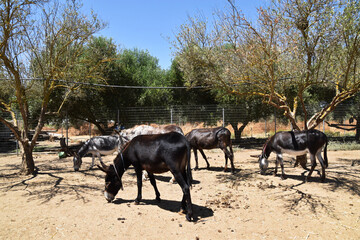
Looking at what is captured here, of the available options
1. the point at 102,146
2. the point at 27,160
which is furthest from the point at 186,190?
the point at 27,160

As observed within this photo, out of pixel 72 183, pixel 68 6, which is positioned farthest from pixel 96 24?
pixel 72 183

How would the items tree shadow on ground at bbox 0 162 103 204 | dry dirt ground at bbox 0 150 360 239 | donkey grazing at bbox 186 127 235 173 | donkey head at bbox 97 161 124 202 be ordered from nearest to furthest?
dry dirt ground at bbox 0 150 360 239 < donkey head at bbox 97 161 124 202 < tree shadow on ground at bbox 0 162 103 204 < donkey grazing at bbox 186 127 235 173

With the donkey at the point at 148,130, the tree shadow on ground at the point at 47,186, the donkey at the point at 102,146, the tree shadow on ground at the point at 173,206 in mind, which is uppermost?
the donkey at the point at 148,130

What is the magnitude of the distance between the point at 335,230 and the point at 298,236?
781 mm

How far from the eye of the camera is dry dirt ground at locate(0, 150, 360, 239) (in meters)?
4.54

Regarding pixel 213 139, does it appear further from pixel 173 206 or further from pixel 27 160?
pixel 27 160

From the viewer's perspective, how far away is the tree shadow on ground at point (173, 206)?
17.5ft

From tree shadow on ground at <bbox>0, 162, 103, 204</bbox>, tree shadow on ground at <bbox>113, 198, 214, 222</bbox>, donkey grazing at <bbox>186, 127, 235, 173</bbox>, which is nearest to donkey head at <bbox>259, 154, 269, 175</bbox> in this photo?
donkey grazing at <bbox>186, 127, 235, 173</bbox>

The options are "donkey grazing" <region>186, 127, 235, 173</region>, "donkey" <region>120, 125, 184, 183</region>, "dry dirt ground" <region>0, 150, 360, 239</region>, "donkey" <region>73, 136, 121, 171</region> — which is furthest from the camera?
"donkey" <region>73, 136, 121, 171</region>

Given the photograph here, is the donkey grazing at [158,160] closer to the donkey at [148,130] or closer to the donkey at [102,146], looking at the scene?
the donkey at [148,130]

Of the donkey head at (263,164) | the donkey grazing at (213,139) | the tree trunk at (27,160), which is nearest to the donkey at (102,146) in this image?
the tree trunk at (27,160)

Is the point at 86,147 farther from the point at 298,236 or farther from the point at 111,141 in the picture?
the point at 298,236

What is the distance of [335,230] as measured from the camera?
4570 mm

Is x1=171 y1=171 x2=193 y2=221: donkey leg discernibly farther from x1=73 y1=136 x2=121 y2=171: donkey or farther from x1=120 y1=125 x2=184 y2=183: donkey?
x1=73 y1=136 x2=121 y2=171: donkey
